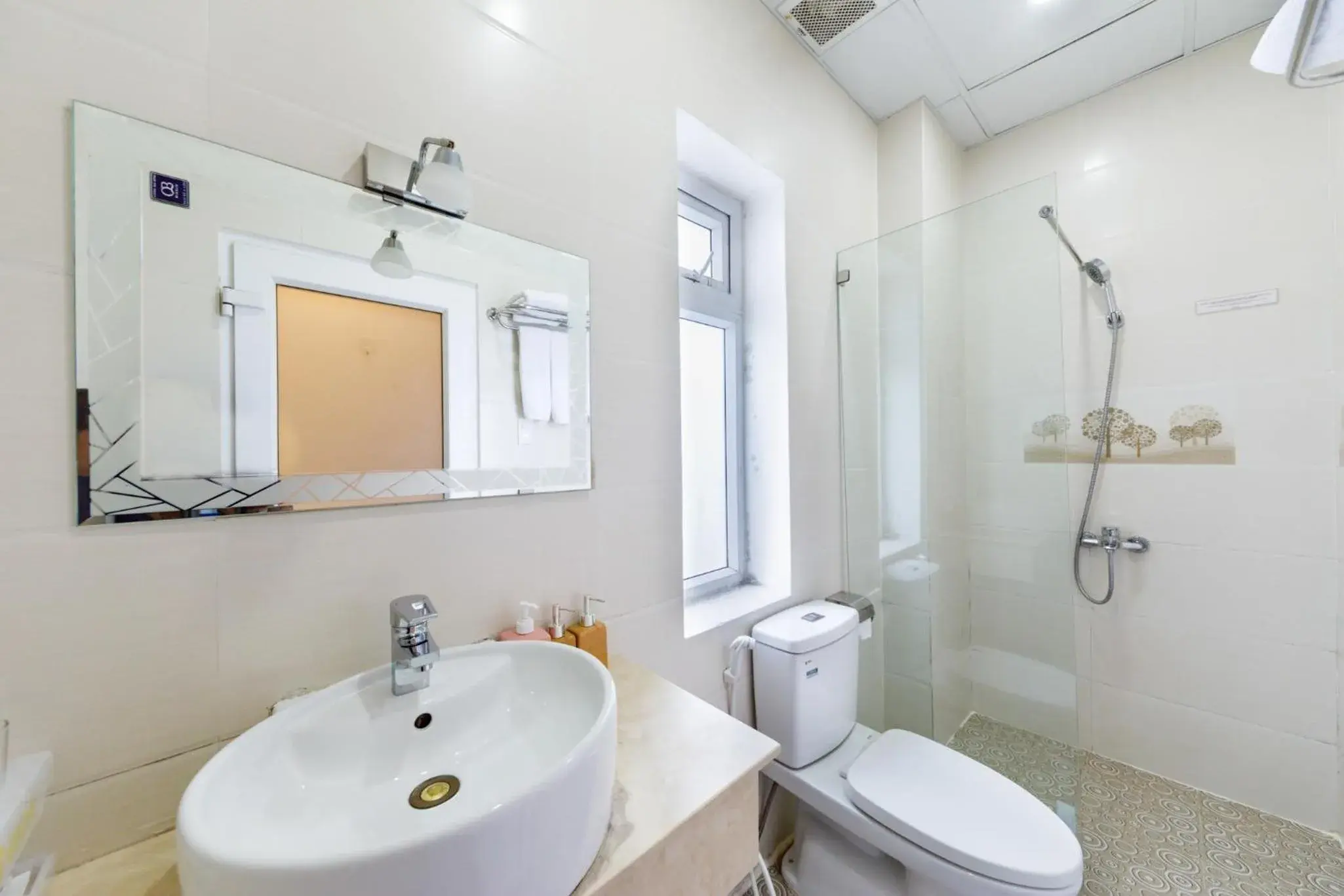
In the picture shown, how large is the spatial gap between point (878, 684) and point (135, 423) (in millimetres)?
1992

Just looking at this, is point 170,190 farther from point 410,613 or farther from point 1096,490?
point 1096,490

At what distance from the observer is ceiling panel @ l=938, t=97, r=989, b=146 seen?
183 centimetres

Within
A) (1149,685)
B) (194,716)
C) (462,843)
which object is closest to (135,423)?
(194,716)

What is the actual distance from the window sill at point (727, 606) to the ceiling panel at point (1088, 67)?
1.94 m

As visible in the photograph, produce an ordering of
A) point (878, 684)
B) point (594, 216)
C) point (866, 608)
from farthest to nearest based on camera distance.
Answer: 1. point (878, 684)
2. point (866, 608)
3. point (594, 216)

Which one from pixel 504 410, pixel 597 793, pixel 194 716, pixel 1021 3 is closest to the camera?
pixel 597 793

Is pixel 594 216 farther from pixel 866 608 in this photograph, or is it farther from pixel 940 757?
pixel 940 757

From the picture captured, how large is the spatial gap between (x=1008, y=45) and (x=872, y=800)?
7.35ft

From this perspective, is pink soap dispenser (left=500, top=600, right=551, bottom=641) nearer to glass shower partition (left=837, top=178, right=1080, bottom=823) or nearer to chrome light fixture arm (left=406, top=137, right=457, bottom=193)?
chrome light fixture arm (left=406, top=137, right=457, bottom=193)

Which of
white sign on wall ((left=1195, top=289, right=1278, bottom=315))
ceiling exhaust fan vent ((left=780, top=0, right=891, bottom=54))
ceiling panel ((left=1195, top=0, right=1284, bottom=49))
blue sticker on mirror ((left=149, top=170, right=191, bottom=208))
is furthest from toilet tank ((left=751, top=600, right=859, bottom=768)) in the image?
ceiling panel ((left=1195, top=0, right=1284, bottom=49))

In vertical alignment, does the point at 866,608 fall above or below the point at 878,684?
above

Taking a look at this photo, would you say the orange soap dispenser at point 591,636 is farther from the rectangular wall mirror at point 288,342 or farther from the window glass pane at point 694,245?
the window glass pane at point 694,245

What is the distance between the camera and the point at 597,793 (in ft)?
1.64

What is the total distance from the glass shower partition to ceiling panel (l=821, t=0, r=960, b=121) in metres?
0.52
